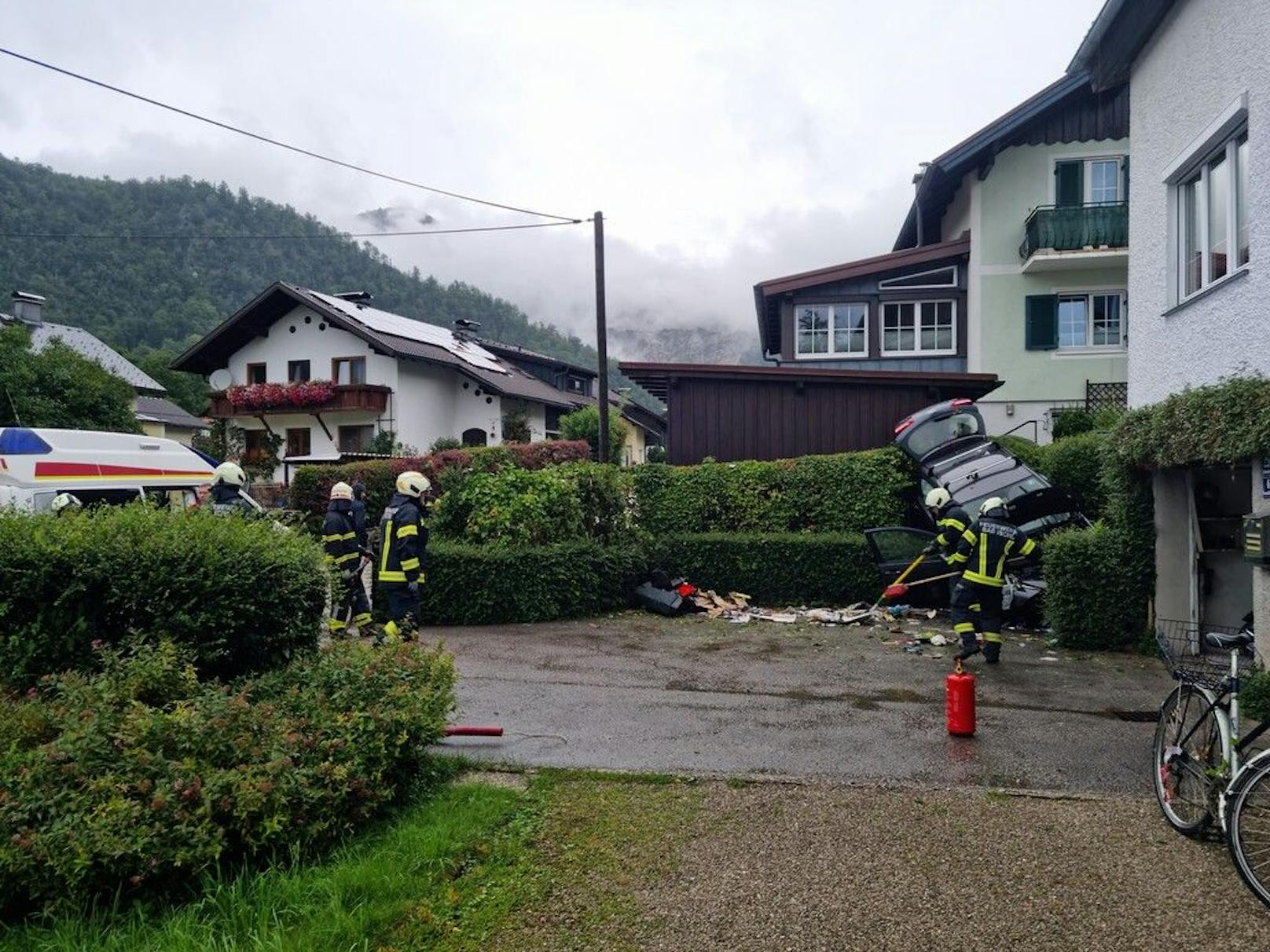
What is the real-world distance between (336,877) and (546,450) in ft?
79.4

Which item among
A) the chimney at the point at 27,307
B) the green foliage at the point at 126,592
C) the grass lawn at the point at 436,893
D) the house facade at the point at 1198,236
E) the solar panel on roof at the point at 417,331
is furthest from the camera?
the chimney at the point at 27,307

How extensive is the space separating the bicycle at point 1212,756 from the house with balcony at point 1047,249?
18617 mm

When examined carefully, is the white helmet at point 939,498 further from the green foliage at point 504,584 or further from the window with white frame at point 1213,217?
the green foliage at point 504,584

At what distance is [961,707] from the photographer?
6.22m

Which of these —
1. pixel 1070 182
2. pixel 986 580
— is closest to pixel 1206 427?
pixel 986 580

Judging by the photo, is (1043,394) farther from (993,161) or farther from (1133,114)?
(1133,114)

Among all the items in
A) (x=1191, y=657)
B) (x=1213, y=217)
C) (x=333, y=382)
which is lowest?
(x=1191, y=657)

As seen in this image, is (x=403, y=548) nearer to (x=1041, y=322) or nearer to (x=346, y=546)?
(x=346, y=546)

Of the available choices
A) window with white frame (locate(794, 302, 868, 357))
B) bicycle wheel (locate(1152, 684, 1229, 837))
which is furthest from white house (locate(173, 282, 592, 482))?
bicycle wheel (locate(1152, 684, 1229, 837))

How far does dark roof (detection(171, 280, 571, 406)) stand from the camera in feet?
111

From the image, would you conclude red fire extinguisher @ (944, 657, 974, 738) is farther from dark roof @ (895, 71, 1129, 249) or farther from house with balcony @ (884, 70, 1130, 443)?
dark roof @ (895, 71, 1129, 249)

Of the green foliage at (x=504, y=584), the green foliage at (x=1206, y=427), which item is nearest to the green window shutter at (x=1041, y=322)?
the green foliage at (x=1206, y=427)

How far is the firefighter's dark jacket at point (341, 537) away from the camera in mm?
10094

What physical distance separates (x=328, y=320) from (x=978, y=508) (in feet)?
95.1
